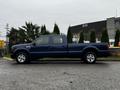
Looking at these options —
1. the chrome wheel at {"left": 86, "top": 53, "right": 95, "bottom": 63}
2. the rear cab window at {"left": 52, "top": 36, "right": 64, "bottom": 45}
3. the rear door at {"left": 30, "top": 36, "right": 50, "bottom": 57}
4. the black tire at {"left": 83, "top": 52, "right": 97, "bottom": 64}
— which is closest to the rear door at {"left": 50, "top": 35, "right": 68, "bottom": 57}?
the rear cab window at {"left": 52, "top": 36, "right": 64, "bottom": 45}

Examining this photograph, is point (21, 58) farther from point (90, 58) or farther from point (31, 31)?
point (31, 31)

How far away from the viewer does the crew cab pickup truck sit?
723 inches

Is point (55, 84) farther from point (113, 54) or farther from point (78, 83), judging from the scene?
point (113, 54)

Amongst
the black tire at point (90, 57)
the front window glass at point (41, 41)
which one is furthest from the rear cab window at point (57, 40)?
the black tire at point (90, 57)

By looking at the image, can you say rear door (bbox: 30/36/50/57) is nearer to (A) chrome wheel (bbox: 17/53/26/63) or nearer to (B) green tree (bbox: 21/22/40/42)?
(A) chrome wheel (bbox: 17/53/26/63)

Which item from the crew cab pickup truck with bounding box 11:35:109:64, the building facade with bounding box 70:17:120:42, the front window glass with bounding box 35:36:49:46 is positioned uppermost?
the building facade with bounding box 70:17:120:42

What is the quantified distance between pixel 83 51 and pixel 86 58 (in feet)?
1.48

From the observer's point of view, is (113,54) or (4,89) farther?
(113,54)

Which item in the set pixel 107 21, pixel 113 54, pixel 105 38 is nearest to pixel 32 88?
pixel 113 54

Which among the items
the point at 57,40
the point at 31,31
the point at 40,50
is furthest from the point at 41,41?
the point at 31,31

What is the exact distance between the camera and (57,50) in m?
18.5

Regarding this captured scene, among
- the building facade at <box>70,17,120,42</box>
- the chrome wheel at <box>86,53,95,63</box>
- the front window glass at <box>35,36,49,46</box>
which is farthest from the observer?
the building facade at <box>70,17,120,42</box>

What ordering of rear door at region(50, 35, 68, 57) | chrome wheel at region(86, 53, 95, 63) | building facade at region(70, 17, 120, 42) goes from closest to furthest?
1. chrome wheel at region(86, 53, 95, 63)
2. rear door at region(50, 35, 68, 57)
3. building facade at region(70, 17, 120, 42)

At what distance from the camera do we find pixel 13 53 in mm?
18672
